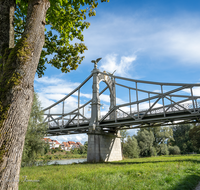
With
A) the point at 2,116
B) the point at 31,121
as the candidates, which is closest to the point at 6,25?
the point at 2,116

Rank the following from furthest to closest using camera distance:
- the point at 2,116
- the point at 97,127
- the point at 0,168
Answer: the point at 97,127 < the point at 2,116 < the point at 0,168

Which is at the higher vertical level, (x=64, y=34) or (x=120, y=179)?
(x=64, y=34)

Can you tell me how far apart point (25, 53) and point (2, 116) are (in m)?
1.19

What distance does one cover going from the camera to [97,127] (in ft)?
75.9

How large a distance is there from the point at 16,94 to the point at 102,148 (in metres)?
20.4

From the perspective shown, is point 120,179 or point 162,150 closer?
point 120,179

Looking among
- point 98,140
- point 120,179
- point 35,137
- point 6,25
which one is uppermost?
point 6,25

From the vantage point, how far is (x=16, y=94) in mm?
2736

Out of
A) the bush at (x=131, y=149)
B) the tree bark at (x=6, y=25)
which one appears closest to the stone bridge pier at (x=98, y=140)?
the bush at (x=131, y=149)

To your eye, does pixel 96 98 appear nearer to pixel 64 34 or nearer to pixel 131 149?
pixel 131 149

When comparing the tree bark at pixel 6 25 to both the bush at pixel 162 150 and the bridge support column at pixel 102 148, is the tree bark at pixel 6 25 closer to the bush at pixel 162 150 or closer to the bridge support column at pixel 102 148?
the bridge support column at pixel 102 148

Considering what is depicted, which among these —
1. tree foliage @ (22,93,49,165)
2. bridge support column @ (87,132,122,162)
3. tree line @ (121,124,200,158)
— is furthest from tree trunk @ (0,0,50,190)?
tree line @ (121,124,200,158)

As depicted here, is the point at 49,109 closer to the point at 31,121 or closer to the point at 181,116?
the point at 31,121

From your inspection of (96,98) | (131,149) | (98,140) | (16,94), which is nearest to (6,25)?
(16,94)
